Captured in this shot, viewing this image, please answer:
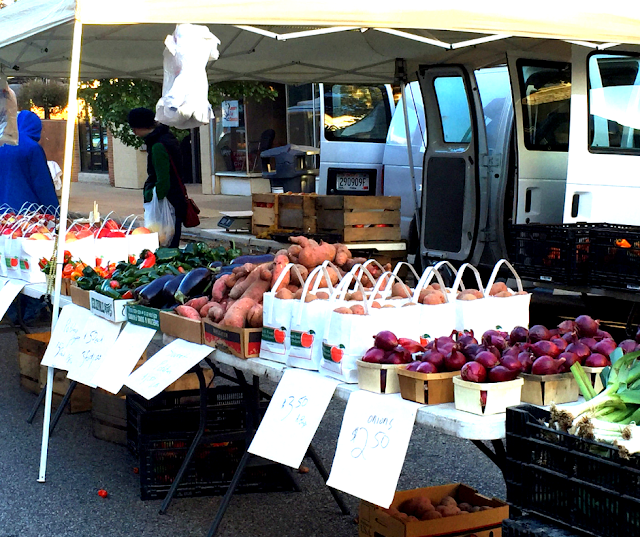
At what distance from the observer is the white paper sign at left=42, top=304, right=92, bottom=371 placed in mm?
5254

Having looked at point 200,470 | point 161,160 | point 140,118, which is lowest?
point 200,470

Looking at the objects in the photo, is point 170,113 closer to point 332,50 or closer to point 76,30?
point 76,30

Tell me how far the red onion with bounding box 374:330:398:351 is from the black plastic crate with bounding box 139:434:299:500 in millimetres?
1680

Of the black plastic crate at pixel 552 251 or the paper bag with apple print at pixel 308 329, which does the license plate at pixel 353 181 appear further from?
the paper bag with apple print at pixel 308 329

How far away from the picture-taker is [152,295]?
492cm

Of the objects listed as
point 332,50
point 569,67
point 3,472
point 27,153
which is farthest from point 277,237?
point 3,472

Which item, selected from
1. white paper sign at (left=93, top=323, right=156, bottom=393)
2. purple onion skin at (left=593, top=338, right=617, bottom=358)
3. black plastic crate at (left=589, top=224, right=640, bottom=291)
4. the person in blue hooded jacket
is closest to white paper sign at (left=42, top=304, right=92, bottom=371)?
white paper sign at (left=93, top=323, right=156, bottom=393)

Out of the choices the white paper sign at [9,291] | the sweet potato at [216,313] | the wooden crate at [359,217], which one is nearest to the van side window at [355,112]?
the wooden crate at [359,217]

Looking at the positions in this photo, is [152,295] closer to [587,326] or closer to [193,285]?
[193,285]

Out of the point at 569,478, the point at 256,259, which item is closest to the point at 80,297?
the point at 256,259

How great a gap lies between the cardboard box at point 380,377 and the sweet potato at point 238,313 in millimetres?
860

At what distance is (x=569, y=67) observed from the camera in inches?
325

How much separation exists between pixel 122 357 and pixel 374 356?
1848mm

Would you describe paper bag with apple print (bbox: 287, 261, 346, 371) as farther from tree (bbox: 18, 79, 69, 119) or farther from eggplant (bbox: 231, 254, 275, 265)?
tree (bbox: 18, 79, 69, 119)
